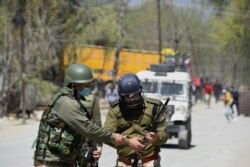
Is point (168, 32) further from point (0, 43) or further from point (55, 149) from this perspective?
point (55, 149)

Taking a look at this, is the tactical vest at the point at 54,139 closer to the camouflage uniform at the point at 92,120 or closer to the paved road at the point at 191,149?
the camouflage uniform at the point at 92,120

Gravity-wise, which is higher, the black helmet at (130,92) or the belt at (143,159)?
the black helmet at (130,92)

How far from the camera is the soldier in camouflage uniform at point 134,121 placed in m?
6.73

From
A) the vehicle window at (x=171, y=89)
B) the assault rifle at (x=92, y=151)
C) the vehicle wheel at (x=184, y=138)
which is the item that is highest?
the assault rifle at (x=92, y=151)

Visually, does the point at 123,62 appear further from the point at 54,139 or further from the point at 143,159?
the point at 54,139

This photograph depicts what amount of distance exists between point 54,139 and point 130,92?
1.01 m

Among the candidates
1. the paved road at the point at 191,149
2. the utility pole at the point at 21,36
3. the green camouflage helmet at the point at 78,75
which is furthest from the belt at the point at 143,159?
the utility pole at the point at 21,36

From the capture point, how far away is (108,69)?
49344mm

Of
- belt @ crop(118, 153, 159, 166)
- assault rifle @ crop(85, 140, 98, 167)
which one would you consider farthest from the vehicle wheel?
assault rifle @ crop(85, 140, 98, 167)

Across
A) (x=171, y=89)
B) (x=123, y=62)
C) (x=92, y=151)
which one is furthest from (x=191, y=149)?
(x=123, y=62)

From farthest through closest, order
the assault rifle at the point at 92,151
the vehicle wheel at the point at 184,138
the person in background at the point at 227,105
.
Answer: the person in background at the point at 227,105 < the vehicle wheel at the point at 184,138 < the assault rifle at the point at 92,151

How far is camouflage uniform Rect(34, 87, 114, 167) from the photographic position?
19.7 feet

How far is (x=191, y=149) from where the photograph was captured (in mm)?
19469

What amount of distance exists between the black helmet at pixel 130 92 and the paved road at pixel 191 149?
7.97 meters
